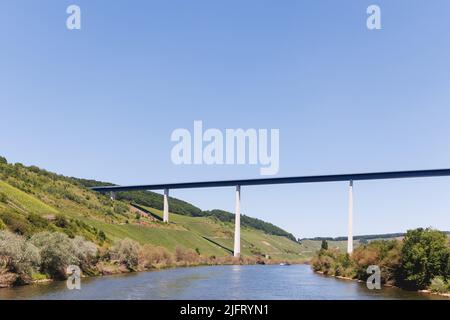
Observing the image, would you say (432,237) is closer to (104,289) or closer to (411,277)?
(411,277)

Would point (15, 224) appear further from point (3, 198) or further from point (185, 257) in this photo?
point (185, 257)

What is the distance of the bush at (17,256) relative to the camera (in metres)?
52.6

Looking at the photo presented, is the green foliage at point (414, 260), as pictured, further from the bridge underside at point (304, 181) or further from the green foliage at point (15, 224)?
the green foliage at point (15, 224)

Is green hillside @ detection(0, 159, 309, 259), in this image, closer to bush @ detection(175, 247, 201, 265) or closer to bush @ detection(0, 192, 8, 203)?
bush @ detection(0, 192, 8, 203)

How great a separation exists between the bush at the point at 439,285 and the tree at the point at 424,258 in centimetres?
143

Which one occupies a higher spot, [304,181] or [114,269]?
[304,181]

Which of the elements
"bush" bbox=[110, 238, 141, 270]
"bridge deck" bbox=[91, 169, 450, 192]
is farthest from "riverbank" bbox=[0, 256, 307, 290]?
"bridge deck" bbox=[91, 169, 450, 192]

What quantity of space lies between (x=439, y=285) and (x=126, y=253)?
5043 centimetres

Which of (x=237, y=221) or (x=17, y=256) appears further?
(x=237, y=221)

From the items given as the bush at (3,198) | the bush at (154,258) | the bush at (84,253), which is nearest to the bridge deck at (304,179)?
the bush at (154,258)

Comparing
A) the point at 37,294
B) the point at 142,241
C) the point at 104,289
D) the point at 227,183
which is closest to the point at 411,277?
the point at 104,289

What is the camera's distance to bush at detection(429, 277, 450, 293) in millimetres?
56719

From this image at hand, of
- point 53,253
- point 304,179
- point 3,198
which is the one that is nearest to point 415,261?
point 53,253

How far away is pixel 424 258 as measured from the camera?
61.3 metres
